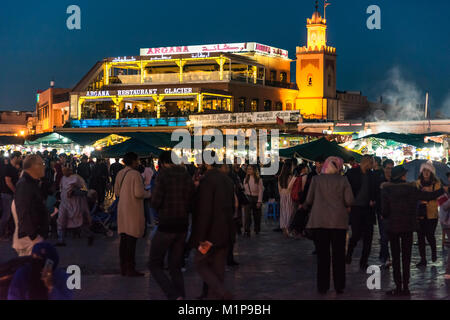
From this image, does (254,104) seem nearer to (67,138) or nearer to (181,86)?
(181,86)

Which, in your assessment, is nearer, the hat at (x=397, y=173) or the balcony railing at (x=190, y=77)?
the hat at (x=397, y=173)

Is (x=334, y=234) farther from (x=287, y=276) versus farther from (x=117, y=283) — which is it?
(x=117, y=283)

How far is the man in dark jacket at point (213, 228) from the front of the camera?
751cm

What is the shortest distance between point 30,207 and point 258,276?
3.64m

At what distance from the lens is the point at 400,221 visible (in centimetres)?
886

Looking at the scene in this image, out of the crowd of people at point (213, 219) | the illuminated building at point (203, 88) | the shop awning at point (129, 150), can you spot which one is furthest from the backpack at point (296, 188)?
the illuminated building at point (203, 88)

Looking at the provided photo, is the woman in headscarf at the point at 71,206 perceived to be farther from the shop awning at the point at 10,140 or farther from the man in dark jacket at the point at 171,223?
the shop awning at the point at 10,140

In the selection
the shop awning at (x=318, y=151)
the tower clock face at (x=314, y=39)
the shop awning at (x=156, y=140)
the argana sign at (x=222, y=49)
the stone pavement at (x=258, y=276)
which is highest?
the tower clock face at (x=314, y=39)

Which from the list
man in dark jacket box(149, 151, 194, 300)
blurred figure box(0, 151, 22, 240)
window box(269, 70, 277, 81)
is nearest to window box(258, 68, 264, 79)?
window box(269, 70, 277, 81)

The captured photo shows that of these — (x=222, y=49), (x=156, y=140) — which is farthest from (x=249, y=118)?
(x=222, y=49)

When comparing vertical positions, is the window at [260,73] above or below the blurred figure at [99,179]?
above

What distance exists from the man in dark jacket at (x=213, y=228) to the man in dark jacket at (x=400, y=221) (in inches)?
91.2

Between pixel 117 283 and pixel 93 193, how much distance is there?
5913mm

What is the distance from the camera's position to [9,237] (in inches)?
570
